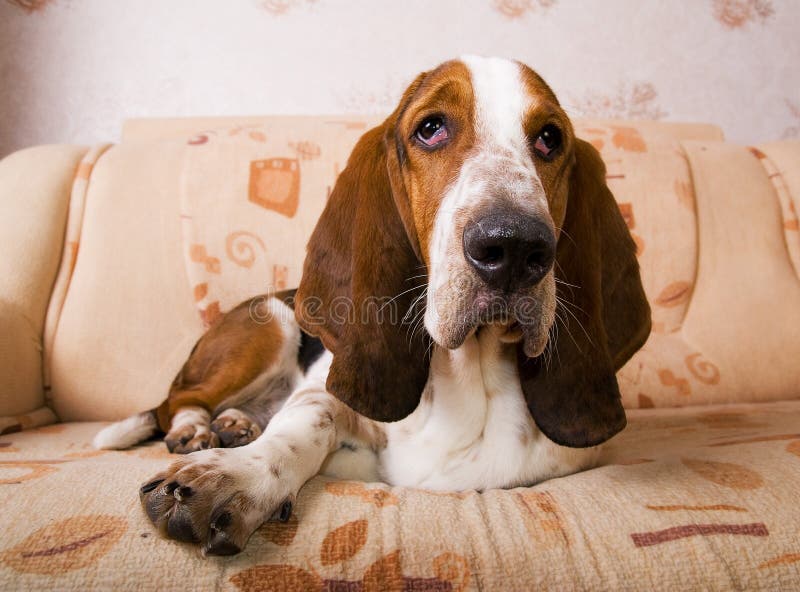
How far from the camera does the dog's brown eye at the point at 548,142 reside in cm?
129

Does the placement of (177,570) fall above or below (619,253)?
below

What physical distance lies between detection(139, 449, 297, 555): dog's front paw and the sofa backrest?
4.42 ft

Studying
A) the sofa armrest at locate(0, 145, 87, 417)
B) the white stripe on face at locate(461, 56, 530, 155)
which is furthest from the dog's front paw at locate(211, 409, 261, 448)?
the white stripe on face at locate(461, 56, 530, 155)

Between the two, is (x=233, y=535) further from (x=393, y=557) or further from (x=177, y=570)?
(x=393, y=557)

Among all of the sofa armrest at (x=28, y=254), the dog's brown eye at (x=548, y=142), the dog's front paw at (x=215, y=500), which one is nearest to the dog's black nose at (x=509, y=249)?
the dog's brown eye at (x=548, y=142)

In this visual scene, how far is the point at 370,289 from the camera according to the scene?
1.28 meters

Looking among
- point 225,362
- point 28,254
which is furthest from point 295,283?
point 28,254

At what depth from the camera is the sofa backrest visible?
2230mm

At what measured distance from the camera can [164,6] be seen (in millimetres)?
3008

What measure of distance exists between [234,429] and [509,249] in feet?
3.53

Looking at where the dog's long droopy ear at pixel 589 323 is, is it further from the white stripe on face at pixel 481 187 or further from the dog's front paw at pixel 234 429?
the dog's front paw at pixel 234 429

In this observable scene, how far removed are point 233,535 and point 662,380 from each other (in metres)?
1.95

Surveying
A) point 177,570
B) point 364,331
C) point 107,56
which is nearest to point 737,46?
point 364,331

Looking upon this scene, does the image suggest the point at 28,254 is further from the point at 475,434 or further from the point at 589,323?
the point at 589,323
